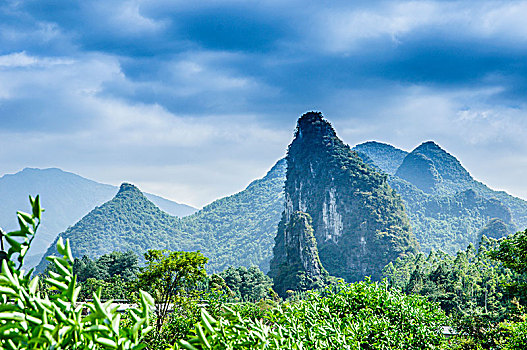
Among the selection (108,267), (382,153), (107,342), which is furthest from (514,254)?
(382,153)

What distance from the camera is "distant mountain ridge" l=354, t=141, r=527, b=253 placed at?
225ft

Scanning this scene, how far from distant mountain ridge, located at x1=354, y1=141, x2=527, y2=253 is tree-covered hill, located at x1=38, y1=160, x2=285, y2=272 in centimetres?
2439

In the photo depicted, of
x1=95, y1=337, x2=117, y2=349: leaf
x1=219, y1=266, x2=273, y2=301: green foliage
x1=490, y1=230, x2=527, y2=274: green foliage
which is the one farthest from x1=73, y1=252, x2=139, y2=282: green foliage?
x1=95, y1=337, x2=117, y2=349: leaf

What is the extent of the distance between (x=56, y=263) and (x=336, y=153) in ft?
154

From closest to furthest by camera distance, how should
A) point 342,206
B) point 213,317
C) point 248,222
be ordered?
point 213,317 → point 342,206 → point 248,222

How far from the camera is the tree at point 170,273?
33.0ft

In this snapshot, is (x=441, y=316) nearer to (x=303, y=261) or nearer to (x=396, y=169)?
(x=303, y=261)

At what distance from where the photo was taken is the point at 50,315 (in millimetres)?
997

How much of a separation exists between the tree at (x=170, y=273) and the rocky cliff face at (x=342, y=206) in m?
30.5

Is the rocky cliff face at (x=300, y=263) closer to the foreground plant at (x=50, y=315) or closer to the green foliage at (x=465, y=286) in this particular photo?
the green foliage at (x=465, y=286)

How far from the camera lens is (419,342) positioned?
A: 464cm

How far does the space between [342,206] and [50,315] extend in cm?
4569

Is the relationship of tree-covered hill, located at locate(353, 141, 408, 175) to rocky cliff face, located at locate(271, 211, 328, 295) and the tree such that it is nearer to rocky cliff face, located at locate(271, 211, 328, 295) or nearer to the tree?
rocky cliff face, located at locate(271, 211, 328, 295)

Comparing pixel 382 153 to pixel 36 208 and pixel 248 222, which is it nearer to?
pixel 248 222
